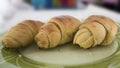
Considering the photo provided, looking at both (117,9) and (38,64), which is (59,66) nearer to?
(38,64)

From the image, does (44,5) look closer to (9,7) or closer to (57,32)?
(9,7)

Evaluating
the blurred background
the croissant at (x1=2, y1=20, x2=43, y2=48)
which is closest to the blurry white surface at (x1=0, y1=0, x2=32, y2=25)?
the blurred background

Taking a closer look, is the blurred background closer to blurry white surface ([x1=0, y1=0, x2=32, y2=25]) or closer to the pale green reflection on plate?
blurry white surface ([x1=0, y1=0, x2=32, y2=25])

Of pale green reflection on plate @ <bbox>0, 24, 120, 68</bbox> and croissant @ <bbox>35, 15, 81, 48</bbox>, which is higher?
croissant @ <bbox>35, 15, 81, 48</bbox>

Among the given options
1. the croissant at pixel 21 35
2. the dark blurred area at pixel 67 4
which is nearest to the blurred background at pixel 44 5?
the dark blurred area at pixel 67 4

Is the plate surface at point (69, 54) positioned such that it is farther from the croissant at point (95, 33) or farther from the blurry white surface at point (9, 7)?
the blurry white surface at point (9, 7)

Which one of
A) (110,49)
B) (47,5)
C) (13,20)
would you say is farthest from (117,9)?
(110,49)
